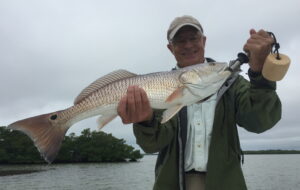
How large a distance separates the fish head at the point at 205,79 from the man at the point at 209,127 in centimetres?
22

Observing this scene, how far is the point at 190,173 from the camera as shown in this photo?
4199mm

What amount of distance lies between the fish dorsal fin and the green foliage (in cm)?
10323

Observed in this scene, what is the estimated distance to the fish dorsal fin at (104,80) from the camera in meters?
4.18

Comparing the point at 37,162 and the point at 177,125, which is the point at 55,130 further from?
the point at 37,162

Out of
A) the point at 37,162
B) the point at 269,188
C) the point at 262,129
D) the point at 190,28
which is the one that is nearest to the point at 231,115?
the point at 262,129

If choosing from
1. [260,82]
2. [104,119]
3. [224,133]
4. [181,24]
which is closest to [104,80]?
[104,119]

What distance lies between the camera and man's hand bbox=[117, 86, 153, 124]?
12.9 feet

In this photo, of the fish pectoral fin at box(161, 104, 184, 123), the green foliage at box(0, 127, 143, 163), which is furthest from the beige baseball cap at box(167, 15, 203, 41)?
the green foliage at box(0, 127, 143, 163)

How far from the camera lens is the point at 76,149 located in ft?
380

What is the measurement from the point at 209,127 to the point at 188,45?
1247mm

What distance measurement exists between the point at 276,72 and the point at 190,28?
5.20 feet

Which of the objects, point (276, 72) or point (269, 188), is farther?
point (269, 188)

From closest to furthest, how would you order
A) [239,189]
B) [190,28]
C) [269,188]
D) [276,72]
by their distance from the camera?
1. [276,72]
2. [239,189]
3. [190,28]
4. [269,188]

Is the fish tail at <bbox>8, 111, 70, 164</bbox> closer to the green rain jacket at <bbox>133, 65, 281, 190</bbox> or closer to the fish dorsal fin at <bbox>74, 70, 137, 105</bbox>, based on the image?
the fish dorsal fin at <bbox>74, 70, 137, 105</bbox>
